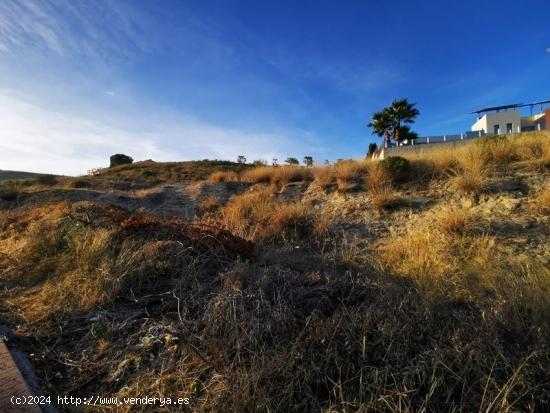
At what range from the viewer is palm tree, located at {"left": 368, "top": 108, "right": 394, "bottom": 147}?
143 feet

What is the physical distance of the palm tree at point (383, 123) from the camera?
143 feet

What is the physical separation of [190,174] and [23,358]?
63.4ft

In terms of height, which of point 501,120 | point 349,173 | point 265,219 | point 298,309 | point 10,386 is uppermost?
point 501,120

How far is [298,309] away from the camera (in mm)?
3551

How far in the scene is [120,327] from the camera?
358 centimetres

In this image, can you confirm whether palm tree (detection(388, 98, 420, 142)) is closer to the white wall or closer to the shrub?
the white wall

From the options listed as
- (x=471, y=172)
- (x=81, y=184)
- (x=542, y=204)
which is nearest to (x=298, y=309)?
(x=542, y=204)

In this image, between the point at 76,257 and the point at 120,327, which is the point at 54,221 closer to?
the point at 76,257

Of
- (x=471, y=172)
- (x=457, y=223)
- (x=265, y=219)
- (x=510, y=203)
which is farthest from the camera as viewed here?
(x=265, y=219)

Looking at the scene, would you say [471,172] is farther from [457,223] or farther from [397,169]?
[457,223]

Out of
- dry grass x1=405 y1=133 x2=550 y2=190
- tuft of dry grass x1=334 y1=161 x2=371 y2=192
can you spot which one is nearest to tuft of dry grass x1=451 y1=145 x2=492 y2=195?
dry grass x1=405 y1=133 x2=550 y2=190

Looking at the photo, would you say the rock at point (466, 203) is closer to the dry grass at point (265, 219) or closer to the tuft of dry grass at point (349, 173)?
the tuft of dry grass at point (349, 173)

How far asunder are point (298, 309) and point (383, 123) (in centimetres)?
4332

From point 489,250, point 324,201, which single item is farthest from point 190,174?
point 489,250
